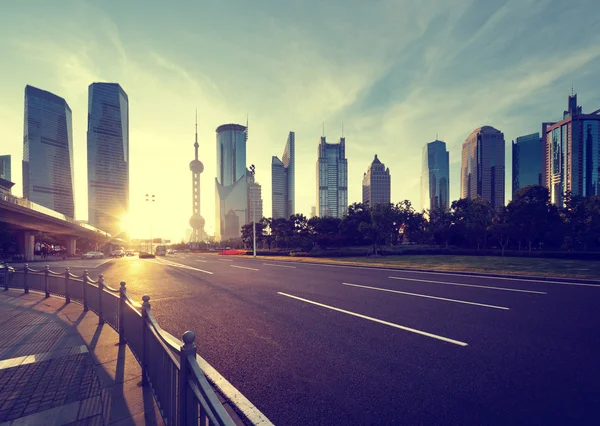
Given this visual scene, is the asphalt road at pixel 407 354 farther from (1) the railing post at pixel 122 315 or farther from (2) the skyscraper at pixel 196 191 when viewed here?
(2) the skyscraper at pixel 196 191

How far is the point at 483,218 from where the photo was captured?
43.6 metres

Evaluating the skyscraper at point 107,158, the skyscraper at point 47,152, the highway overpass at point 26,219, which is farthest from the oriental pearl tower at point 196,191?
the highway overpass at point 26,219

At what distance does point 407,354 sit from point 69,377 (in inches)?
214

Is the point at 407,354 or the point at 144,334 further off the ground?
the point at 144,334

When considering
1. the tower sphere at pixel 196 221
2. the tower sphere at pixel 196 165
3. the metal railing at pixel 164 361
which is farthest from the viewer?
the tower sphere at pixel 196 165

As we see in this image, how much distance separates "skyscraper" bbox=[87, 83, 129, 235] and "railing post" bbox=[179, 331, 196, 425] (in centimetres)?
17089

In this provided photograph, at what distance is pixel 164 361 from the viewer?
294 centimetres

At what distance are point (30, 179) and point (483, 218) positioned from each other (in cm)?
17534

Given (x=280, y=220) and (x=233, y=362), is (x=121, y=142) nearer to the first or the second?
(x=280, y=220)

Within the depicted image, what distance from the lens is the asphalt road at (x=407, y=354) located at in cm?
310

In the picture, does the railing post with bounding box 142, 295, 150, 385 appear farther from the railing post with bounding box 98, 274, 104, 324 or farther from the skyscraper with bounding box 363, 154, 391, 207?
the skyscraper with bounding box 363, 154, 391, 207

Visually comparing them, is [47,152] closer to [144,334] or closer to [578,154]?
[144,334]

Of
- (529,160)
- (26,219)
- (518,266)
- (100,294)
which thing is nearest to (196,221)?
(26,219)

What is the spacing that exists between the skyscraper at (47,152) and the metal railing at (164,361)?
166689 mm
